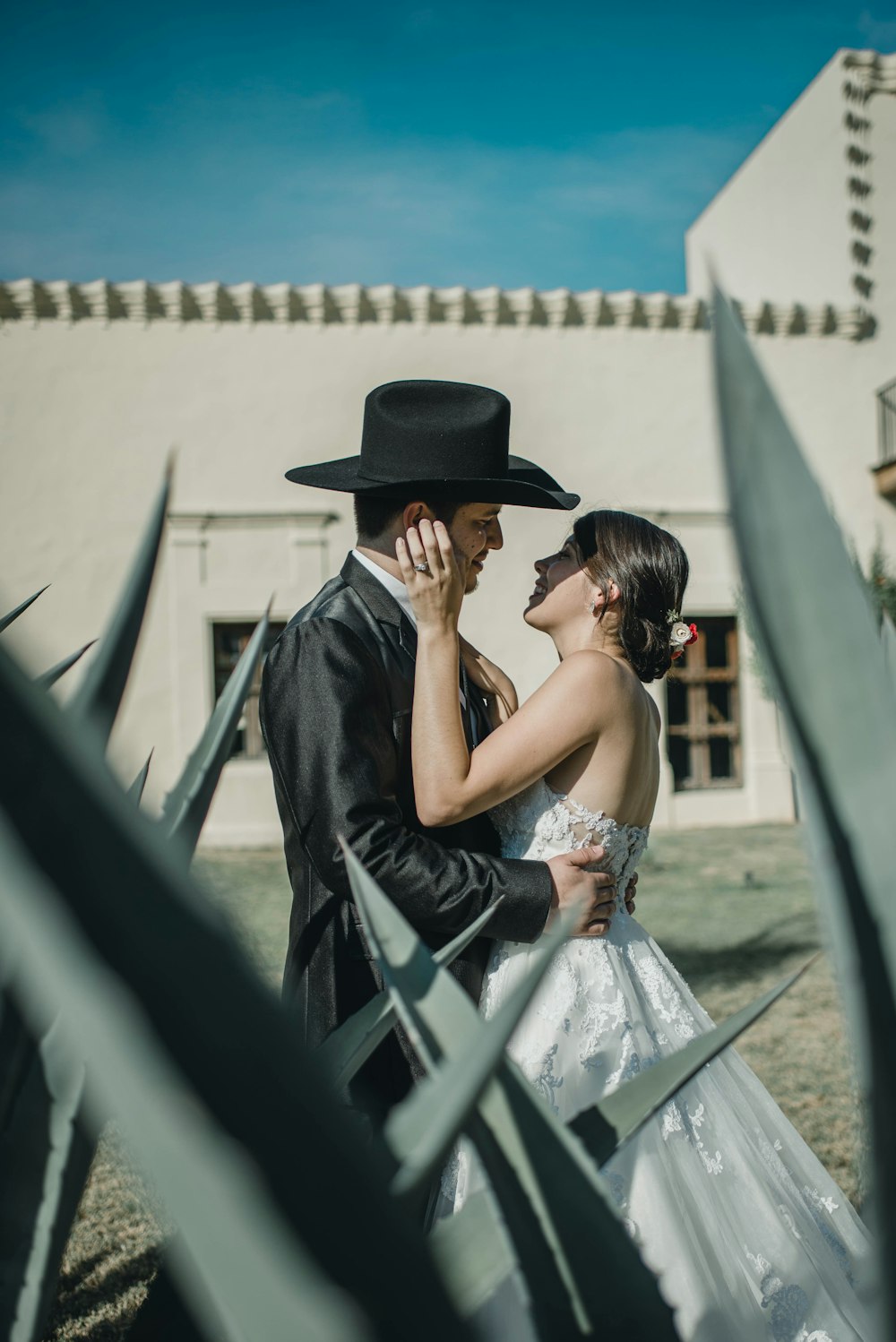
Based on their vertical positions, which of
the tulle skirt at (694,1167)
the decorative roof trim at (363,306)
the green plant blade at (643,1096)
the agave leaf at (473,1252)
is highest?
the decorative roof trim at (363,306)

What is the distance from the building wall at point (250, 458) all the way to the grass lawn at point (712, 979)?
2148 mm

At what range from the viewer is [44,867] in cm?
35

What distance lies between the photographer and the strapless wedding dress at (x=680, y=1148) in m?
1.54

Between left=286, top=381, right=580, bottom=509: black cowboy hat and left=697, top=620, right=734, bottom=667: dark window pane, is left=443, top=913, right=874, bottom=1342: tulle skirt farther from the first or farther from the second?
left=697, top=620, right=734, bottom=667: dark window pane

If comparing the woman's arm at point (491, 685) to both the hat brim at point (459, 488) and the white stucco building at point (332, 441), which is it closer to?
the hat brim at point (459, 488)

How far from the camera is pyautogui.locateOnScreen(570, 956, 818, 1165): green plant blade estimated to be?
65 cm

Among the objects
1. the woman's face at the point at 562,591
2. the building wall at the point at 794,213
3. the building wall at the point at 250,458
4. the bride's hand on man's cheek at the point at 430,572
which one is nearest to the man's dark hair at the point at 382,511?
the bride's hand on man's cheek at the point at 430,572

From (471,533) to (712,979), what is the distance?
384 centimetres

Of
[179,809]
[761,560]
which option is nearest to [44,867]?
[761,560]

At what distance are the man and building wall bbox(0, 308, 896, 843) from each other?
9127 mm

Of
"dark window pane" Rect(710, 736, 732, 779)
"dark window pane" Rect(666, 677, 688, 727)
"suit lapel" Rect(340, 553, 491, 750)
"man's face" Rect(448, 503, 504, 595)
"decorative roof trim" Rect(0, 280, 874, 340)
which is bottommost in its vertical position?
"dark window pane" Rect(710, 736, 732, 779)

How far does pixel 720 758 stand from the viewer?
12094 mm

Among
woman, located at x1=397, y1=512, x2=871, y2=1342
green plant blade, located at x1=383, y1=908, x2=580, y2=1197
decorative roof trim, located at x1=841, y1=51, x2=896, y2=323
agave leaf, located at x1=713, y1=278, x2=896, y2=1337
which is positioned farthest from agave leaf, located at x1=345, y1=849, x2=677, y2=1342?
decorative roof trim, located at x1=841, y1=51, x2=896, y2=323

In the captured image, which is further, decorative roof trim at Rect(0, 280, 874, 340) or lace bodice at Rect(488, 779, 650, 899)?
decorative roof trim at Rect(0, 280, 874, 340)
